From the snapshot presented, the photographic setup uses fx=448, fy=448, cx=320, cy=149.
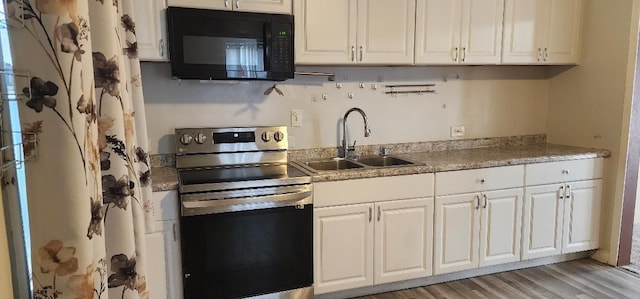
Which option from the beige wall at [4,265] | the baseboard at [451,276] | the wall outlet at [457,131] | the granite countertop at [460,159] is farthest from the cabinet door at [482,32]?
the beige wall at [4,265]

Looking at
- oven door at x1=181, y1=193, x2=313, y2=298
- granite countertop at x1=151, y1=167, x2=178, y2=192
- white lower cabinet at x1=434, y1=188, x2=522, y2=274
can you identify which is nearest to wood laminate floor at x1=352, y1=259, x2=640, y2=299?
white lower cabinet at x1=434, y1=188, x2=522, y2=274

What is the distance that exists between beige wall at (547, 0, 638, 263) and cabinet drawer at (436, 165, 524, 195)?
2.64ft

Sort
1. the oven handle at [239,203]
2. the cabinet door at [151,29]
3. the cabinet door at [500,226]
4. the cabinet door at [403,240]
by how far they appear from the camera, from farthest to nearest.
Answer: the cabinet door at [500,226]
the cabinet door at [403,240]
the cabinet door at [151,29]
the oven handle at [239,203]

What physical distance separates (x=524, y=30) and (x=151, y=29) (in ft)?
8.27

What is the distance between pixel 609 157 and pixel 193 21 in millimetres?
3021

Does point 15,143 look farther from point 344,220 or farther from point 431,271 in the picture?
point 431,271

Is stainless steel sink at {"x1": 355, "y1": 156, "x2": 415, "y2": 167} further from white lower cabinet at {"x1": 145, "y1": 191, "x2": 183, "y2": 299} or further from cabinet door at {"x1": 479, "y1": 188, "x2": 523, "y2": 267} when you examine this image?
white lower cabinet at {"x1": 145, "y1": 191, "x2": 183, "y2": 299}

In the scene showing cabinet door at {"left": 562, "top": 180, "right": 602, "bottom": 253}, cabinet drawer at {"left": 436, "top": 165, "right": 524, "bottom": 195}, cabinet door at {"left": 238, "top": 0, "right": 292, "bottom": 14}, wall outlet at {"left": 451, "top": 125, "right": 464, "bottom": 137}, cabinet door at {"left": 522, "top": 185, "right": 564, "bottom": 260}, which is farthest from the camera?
wall outlet at {"left": 451, "top": 125, "right": 464, "bottom": 137}

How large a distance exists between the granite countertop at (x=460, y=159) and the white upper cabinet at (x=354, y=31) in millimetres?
689

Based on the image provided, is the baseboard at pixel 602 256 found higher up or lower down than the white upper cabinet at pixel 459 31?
lower down

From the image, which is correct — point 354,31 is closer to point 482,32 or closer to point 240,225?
point 482,32

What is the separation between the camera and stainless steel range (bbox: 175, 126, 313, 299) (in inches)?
90.8

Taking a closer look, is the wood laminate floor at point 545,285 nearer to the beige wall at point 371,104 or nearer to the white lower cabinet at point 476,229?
the white lower cabinet at point 476,229

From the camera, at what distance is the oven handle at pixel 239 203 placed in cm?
225
